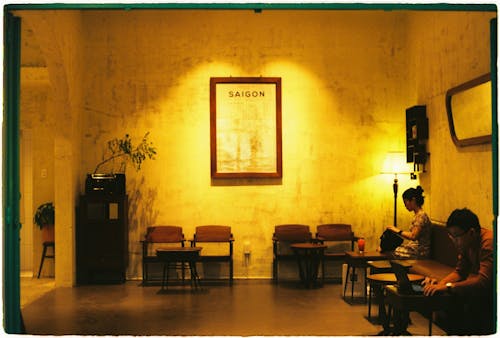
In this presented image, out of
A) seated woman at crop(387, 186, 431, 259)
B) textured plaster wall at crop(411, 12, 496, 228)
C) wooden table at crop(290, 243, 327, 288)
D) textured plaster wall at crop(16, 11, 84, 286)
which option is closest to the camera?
textured plaster wall at crop(411, 12, 496, 228)

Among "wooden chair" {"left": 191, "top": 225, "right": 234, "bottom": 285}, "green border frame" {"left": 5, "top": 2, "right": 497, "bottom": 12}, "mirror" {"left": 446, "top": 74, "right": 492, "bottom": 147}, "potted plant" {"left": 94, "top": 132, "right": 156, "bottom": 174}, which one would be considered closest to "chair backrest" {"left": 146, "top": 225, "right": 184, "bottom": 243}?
"wooden chair" {"left": 191, "top": 225, "right": 234, "bottom": 285}

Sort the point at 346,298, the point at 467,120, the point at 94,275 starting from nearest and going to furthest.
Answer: the point at 467,120, the point at 346,298, the point at 94,275

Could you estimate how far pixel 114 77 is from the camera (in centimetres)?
1055

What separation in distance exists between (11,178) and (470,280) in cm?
382

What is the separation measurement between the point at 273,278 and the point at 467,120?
4.36m

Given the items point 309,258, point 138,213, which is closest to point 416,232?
point 309,258

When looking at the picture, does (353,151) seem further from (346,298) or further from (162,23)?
(162,23)

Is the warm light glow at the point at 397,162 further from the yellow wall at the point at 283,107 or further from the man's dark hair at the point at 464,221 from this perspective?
the man's dark hair at the point at 464,221

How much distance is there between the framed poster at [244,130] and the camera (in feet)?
34.5

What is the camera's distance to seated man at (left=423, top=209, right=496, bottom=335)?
5.39 meters

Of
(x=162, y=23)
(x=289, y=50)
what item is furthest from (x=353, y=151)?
(x=162, y=23)

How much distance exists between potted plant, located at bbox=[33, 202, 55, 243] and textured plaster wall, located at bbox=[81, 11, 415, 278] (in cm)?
93

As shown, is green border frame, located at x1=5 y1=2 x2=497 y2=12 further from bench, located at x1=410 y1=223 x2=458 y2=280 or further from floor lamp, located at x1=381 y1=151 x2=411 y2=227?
floor lamp, located at x1=381 y1=151 x2=411 y2=227

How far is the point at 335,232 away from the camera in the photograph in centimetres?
1035
